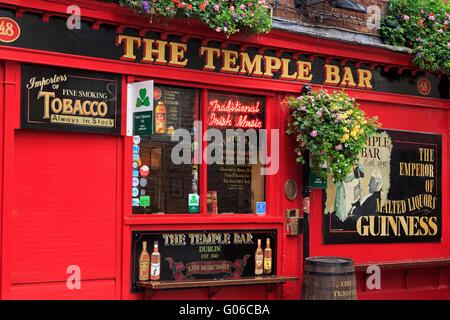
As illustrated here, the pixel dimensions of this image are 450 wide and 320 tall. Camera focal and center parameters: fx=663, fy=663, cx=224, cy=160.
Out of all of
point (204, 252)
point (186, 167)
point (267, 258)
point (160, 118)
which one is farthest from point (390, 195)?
point (160, 118)

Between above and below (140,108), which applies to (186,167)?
below

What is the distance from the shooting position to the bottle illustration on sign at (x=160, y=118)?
897cm

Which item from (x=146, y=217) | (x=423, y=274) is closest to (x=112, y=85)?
(x=146, y=217)

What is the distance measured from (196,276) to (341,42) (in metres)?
4.33

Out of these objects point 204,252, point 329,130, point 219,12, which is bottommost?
point 204,252

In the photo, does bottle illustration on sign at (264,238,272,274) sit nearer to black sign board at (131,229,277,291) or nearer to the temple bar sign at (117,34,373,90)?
black sign board at (131,229,277,291)

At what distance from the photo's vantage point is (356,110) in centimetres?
980

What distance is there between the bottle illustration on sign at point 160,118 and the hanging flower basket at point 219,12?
48.6 inches

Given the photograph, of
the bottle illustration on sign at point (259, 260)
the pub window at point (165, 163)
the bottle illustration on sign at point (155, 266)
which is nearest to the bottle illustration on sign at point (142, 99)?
the pub window at point (165, 163)

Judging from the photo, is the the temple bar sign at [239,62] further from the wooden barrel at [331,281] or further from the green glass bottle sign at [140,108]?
the wooden barrel at [331,281]

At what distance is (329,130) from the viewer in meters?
9.48

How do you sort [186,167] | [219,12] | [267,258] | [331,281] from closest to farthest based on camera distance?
[331,281], [219,12], [186,167], [267,258]

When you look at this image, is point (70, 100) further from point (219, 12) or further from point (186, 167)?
point (219, 12)

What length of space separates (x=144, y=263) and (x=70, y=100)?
2286 millimetres
